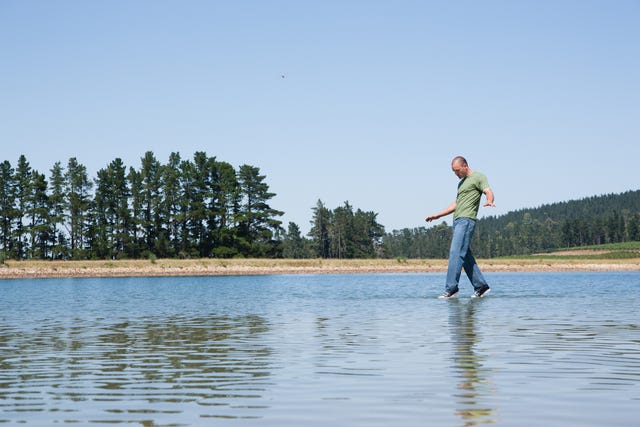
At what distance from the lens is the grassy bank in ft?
270

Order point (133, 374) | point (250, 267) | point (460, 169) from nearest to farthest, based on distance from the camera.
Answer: point (133, 374), point (460, 169), point (250, 267)

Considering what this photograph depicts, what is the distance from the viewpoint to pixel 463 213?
2128 centimetres

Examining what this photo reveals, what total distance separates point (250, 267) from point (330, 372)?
8629 cm

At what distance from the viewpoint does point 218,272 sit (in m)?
90.4

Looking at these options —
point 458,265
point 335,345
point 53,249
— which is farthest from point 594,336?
point 53,249

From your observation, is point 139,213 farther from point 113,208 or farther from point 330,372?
point 330,372

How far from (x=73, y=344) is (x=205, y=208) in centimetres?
11236

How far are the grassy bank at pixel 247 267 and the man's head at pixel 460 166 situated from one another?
67471 millimetres

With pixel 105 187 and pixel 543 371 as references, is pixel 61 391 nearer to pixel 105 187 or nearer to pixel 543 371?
pixel 543 371

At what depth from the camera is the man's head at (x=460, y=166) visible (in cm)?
2128

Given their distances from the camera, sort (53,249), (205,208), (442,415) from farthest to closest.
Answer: (205,208) < (53,249) < (442,415)

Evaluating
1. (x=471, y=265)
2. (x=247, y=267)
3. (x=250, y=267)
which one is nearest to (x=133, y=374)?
Answer: (x=471, y=265)

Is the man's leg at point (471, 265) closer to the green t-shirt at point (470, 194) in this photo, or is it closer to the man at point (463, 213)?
the man at point (463, 213)

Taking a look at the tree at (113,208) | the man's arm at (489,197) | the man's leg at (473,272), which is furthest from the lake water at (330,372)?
the tree at (113,208)
